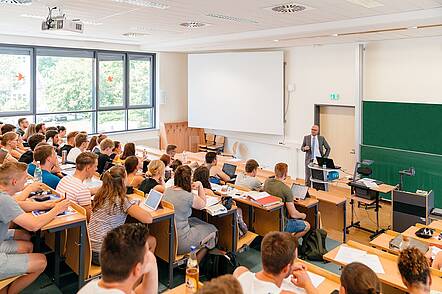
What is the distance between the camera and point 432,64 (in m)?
7.24

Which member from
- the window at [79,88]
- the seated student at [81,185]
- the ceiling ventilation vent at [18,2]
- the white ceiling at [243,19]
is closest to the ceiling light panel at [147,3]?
the white ceiling at [243,19]

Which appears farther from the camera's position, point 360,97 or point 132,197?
point 360,97

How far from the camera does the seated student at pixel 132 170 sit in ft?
15.9

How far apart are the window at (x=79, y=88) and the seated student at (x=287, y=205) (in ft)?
21.8

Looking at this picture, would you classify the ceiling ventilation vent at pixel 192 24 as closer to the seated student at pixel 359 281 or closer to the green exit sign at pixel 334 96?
the green exit sign at pixel 334 96

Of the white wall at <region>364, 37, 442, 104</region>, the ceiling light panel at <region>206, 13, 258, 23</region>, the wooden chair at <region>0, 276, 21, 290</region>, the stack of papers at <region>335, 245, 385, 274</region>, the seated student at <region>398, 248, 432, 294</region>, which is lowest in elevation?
the wooden chair at <region>0, 276, 21, 290</region>

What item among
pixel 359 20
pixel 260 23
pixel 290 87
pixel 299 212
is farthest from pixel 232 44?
pixel 299 212

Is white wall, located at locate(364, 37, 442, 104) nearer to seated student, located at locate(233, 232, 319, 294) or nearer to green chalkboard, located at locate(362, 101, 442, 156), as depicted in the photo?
green chalkboard, located at locate(362, 101, 442, 156)

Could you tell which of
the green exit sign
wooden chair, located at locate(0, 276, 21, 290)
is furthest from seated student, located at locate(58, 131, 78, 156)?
the green exit sign

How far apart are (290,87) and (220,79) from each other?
2.02m

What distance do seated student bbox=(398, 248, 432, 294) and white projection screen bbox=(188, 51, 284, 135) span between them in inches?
293

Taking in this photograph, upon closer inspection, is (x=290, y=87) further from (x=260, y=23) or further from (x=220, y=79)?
(x=260, y=23)

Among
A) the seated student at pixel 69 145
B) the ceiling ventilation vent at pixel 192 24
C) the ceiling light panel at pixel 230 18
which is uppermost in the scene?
the ceiling ventilation vent at pixel 192 24

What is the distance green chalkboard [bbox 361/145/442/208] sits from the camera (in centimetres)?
712
